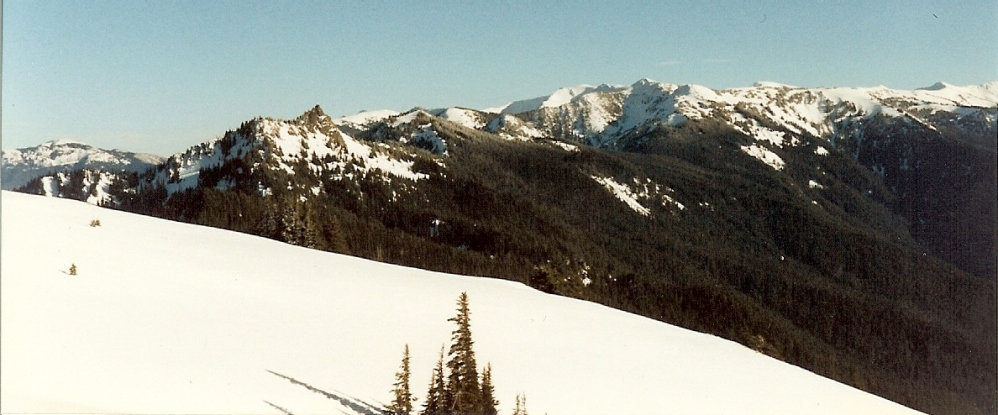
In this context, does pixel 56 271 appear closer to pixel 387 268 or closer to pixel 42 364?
pixel 42 364

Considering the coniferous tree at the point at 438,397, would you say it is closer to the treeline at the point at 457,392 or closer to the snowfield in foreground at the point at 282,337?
the treeline at the point at 457,392

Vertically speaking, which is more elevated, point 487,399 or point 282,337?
point 282,337

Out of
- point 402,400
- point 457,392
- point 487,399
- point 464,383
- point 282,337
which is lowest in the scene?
point 487,399

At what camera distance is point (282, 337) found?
58.1ft

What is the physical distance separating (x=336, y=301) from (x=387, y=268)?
27.0ft

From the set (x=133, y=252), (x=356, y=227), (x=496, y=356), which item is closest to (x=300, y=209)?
(x=133, y=252)

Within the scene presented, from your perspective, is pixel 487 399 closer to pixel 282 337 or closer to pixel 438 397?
pixel 438 397

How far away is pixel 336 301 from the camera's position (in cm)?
2195

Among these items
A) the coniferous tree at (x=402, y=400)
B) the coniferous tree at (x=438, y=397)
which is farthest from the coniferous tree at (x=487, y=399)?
the coniferous tree at (x=402, y=400)

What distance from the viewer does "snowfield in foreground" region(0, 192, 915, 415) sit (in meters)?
12.7

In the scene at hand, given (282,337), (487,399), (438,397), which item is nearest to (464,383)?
(438,397)

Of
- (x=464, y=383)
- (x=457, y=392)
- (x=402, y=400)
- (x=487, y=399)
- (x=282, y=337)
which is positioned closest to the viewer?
(x=402, y=400)

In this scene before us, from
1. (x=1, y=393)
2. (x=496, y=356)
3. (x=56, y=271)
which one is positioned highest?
(x=56, y=271)

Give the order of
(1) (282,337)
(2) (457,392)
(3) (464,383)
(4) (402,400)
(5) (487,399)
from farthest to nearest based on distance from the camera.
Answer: (1) (282,337) → (5) (487,399) → (3) (464,383) → (2) (457,392) → (4) (402,400)
